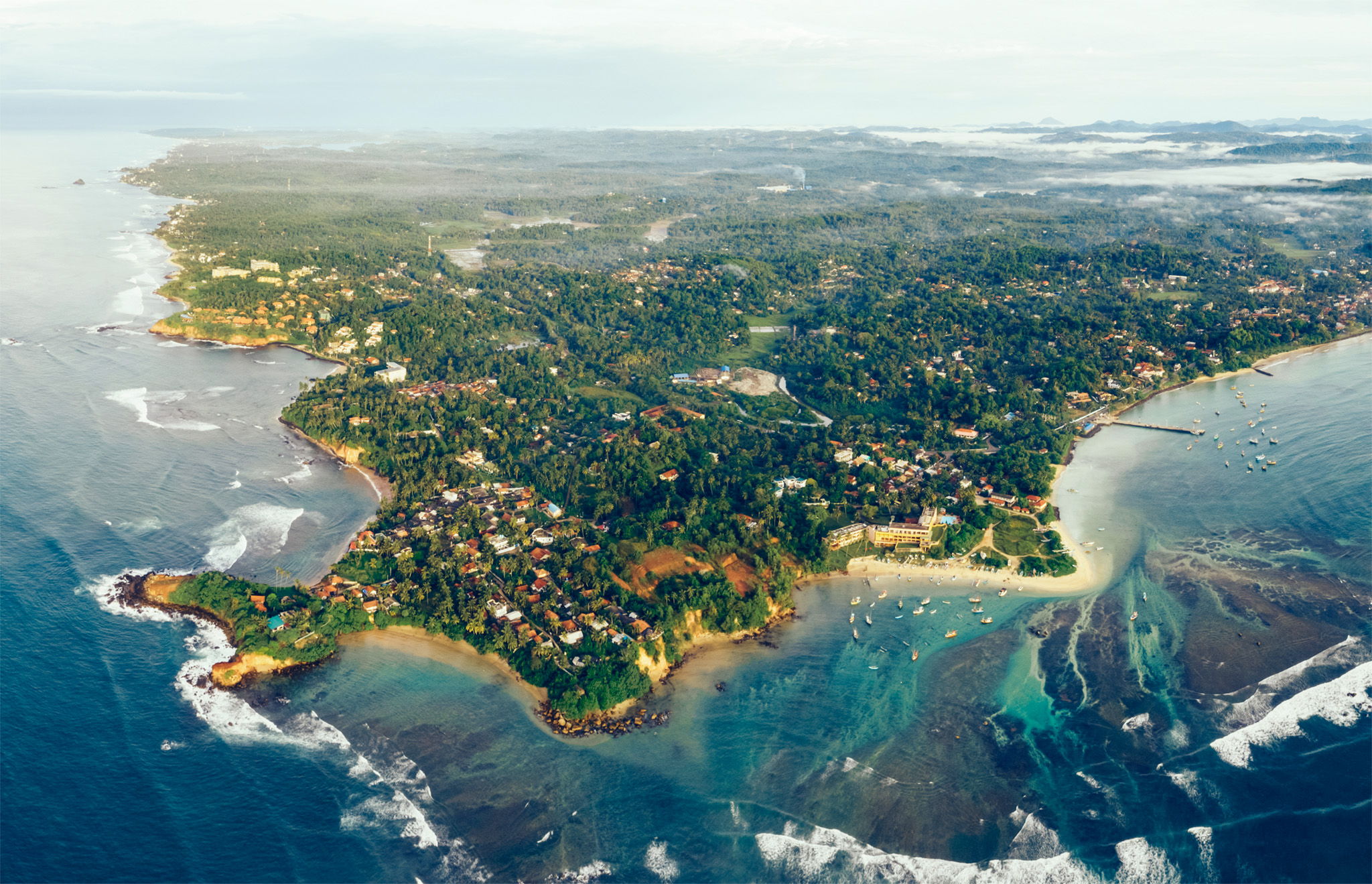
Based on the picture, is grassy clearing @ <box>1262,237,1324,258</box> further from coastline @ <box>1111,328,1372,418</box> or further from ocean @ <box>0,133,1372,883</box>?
ocean @ <box>0,133,1372,883</box>

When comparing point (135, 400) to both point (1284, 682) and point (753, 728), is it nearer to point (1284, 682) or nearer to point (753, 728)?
point (753, 728)

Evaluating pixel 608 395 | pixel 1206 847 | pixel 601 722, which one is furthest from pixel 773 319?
pixel 1206 847

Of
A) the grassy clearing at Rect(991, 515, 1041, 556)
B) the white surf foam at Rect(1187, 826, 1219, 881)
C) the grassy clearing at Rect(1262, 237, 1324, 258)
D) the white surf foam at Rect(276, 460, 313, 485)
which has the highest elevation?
the grassy clearing at Rect(1262, 237, 1324, 258)

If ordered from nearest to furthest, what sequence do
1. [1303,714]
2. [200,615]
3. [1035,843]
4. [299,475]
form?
1. [1035,843]
2. [1303,714]
3. [200,615]
4. [299,475]

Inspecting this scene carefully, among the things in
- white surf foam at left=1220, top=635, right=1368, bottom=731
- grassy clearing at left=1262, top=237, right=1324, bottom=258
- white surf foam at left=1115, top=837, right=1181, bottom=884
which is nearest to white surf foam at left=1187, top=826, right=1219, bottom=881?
white surf foam at left=1115, top=837, right=1181, bottom=884

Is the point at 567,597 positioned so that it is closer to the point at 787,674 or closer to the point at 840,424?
the point at 787,674

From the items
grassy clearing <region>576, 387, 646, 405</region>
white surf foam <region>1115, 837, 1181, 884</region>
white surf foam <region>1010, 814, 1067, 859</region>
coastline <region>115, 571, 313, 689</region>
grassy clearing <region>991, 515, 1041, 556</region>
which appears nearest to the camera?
white surf foam <region>1115, 837, 1181, 884</region>
